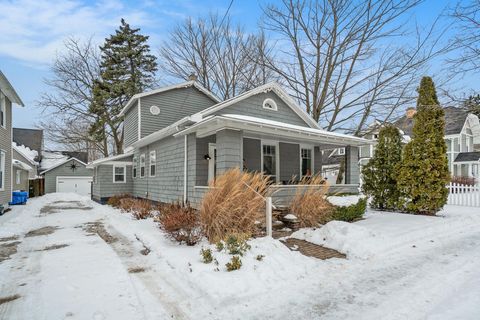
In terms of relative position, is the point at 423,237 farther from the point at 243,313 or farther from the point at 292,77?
the point at 292,77

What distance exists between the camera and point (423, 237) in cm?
725

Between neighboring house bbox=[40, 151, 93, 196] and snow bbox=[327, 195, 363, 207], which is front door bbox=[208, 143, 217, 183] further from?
neighboring house bbox=[40, 151, 93, 196]

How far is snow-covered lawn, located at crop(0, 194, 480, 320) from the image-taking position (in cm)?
343

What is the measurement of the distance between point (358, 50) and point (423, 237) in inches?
459

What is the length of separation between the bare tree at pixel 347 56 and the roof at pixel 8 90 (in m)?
12.6

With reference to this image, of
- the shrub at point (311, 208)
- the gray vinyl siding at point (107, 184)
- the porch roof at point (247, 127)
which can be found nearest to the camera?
the shrub at point (311, 208)

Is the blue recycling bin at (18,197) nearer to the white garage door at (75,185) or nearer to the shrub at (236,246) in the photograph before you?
the white garage door at (75,185)

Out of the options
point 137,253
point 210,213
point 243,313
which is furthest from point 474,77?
point 137,253

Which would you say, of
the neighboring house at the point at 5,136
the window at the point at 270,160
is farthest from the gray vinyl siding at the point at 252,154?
the neighboring house at the point at 5,136

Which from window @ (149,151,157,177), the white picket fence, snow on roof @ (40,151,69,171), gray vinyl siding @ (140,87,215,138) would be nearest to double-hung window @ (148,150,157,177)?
window @ (149,151,157,177)

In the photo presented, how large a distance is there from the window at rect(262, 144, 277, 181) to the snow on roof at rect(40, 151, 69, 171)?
91.3ft

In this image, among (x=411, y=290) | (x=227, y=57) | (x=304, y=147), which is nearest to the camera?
(x=411, y=290)

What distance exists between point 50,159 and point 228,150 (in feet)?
111

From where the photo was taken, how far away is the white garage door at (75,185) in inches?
1197
